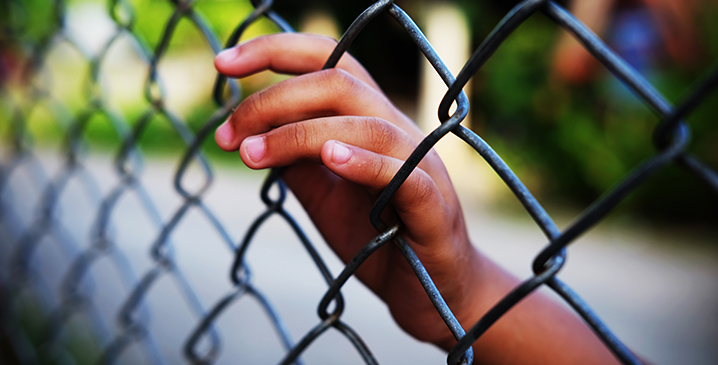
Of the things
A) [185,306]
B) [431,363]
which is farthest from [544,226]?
[185,306]

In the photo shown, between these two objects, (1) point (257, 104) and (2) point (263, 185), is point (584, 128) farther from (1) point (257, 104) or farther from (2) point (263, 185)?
(1) point (257, 104)

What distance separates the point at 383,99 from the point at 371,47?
7.58 m

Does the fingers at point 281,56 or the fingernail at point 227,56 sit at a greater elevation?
the fingernail at point 227,56

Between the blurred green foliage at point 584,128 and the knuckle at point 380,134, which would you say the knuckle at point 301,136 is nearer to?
the knuckle at point 380,134

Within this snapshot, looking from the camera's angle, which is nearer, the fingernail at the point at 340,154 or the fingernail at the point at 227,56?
the fingernail at the point at 340,154

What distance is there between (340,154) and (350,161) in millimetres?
14

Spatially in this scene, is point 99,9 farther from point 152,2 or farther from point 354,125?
Result: point 354,125

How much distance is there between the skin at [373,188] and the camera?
537 millimetres

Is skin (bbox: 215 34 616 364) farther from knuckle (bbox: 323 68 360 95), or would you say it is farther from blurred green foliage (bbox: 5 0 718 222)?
blurred green foliage (bbox: 5 0 718 222)

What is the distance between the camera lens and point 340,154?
19.4 inches

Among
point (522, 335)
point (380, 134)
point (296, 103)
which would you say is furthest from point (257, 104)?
point (522, 335)

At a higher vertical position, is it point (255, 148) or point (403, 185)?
point (255, 148)

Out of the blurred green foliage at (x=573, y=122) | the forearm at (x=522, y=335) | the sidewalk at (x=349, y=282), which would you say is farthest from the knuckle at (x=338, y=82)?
the blurred green foliage at (x=573, y=122)

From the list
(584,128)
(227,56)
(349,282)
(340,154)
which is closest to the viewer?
(340,154)
